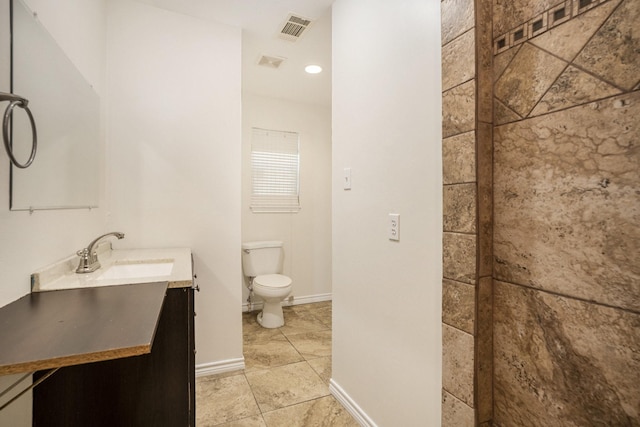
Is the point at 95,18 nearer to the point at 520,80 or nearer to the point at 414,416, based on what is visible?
the point at 520,80

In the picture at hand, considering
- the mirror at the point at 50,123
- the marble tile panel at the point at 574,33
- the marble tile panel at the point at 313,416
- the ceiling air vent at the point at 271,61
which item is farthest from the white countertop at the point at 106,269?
the ceiling air vent at the point at 271,61

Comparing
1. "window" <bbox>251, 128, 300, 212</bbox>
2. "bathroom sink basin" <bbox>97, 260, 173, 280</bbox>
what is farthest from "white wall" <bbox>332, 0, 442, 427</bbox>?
"window" <bbox>251, 128, 300, 212</bbox>

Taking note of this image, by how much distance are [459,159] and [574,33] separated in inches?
17.3

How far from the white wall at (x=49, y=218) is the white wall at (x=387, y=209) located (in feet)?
4.74

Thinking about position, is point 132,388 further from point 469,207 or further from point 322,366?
point 469,207

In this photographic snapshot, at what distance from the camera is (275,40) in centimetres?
249

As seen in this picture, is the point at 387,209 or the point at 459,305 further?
the point at 387,209

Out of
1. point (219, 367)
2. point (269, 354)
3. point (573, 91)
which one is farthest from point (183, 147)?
point (573, 91)

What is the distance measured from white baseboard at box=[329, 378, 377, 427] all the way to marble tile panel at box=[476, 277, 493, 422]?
758 mm

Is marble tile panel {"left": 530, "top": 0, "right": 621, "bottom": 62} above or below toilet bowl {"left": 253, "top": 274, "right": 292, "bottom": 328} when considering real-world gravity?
above

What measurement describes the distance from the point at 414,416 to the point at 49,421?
4.84 feet

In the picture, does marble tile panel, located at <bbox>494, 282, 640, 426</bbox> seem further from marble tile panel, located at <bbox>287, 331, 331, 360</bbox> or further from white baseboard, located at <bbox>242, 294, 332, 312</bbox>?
white baseboard, located at <bbox>242, 294, 332, 312</bbox>

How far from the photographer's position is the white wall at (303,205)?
3.57 m

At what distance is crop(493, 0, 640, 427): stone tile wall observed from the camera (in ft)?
2.43
